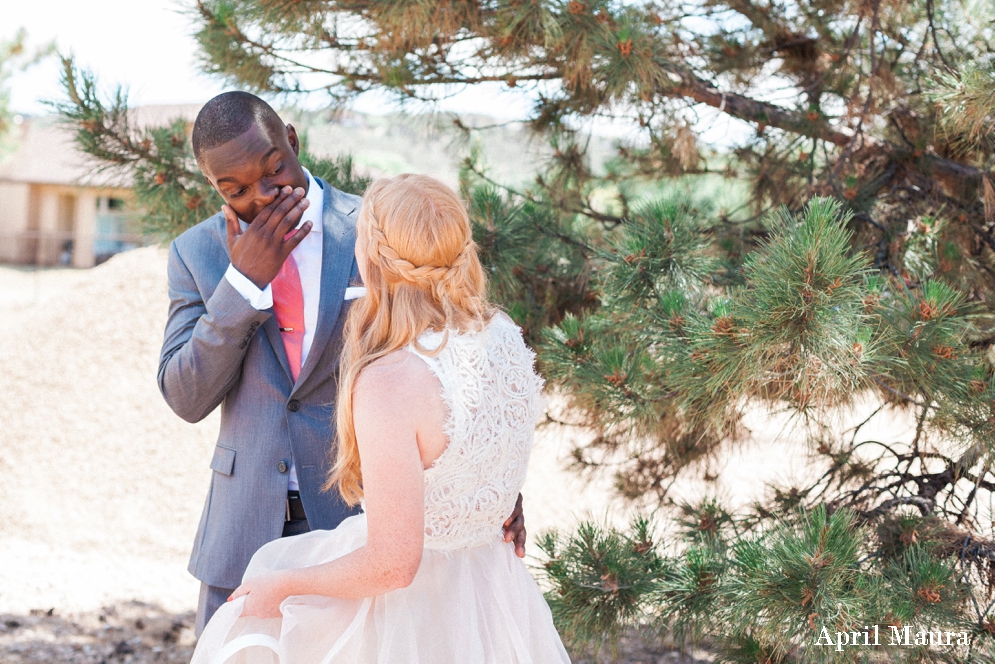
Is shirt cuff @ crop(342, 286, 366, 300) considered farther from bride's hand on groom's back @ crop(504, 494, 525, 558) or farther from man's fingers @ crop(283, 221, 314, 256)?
bride's hand on groom's back @ crop(504, 494, 525, 558)

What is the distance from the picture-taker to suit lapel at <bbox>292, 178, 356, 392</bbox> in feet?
5.71

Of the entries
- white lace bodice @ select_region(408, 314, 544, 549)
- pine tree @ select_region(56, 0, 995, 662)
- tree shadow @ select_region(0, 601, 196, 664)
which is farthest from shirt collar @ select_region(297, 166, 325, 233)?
tree shadow @ select_region(0, 601, 196, 664)

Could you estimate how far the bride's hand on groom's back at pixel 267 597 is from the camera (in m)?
1.36

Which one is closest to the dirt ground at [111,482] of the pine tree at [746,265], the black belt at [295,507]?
the pine tree at [746,265]

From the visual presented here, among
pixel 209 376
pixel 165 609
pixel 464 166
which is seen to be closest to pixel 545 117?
pixel 464 166

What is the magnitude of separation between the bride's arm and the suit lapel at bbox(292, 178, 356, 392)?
48cm

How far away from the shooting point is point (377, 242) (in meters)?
1.35

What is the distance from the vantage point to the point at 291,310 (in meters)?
1.82

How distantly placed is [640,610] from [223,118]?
1632 millimetres

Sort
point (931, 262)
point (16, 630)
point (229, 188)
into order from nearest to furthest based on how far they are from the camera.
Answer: point (229, 188), point (931, 262), point (16, 630)

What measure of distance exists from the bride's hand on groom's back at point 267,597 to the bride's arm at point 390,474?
124 mm

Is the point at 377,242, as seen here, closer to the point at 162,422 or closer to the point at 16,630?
the point at 16,630

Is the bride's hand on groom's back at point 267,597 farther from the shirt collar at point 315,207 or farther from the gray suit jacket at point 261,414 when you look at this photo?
the shirt collar at point 315,207

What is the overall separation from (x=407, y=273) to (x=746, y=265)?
0.84 meters
